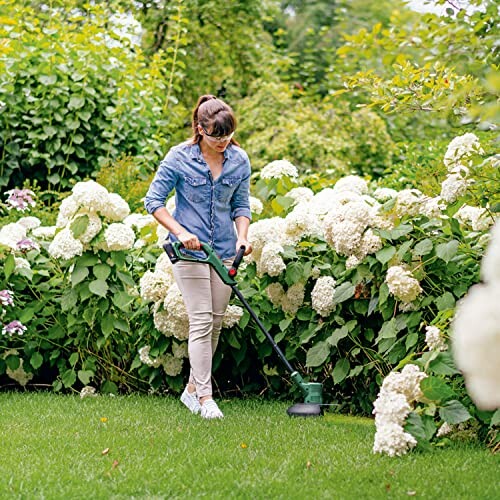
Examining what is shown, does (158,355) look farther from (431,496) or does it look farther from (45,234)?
(431,496)

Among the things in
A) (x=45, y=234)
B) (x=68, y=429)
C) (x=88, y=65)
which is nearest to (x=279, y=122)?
(x=88, y=65)

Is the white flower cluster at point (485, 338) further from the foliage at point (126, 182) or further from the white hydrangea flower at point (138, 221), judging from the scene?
the foliage at point (126, 182)

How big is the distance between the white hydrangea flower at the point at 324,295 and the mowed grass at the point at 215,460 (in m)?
0.54

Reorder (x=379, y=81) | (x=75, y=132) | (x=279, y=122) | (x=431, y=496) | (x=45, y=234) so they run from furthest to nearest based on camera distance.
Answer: (x=279, y=122), (x=75, y=132), (x=45, y=234), (x=379, y=81), (x=431, y=496)

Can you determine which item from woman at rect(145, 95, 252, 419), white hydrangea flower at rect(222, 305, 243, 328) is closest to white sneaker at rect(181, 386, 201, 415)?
woman at rect(145, 95, 252, 419)

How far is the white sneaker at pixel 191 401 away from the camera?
14.8 feet

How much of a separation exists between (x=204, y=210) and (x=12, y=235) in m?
1.34

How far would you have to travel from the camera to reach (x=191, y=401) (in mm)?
4586

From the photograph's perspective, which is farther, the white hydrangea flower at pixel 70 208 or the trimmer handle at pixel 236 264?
the white hydrangea flower at pixel 70 208

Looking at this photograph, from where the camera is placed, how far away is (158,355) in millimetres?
4918

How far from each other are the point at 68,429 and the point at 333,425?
1.20m

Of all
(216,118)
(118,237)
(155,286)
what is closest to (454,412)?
(216,118)

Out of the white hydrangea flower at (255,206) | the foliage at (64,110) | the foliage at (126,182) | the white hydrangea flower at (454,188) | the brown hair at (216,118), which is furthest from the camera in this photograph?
the foliage at (64,110)

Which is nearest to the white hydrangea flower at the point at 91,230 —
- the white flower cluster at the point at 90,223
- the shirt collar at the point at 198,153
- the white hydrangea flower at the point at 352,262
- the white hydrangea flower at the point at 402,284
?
the white flower cluster at the point at 90,223
